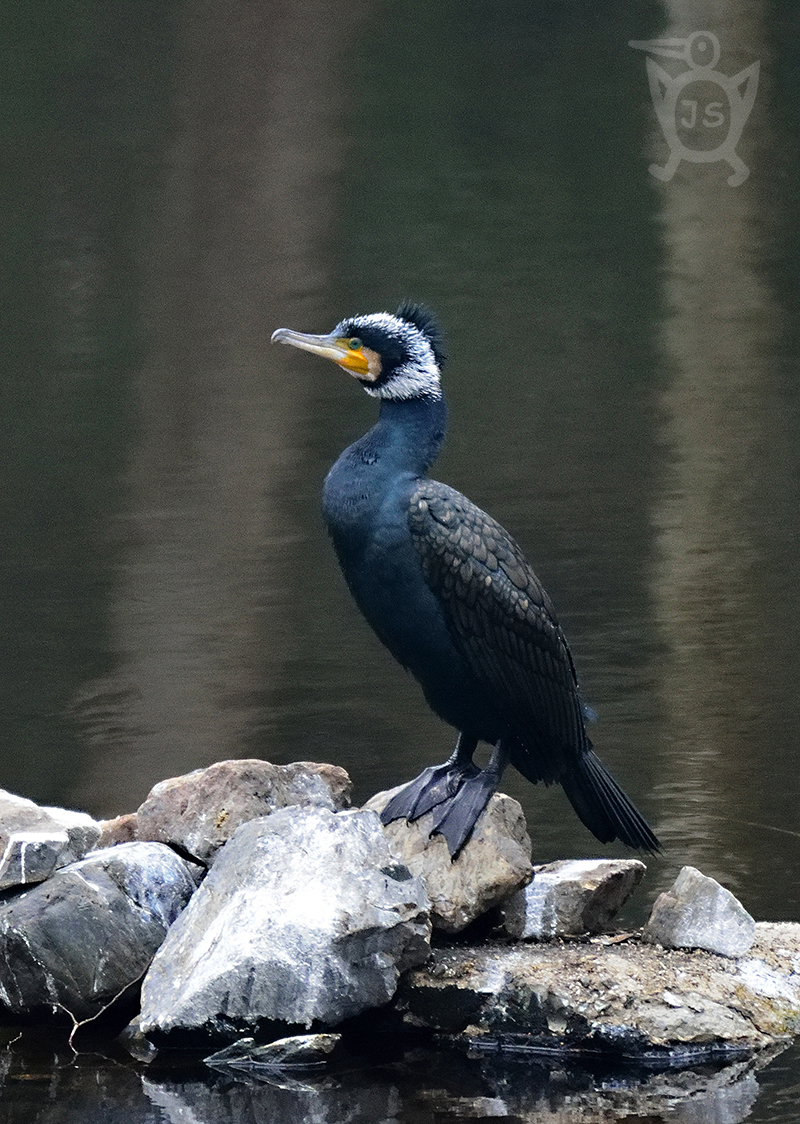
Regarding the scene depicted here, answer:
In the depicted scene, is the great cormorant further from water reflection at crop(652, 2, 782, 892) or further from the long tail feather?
water reflection at crop(652, 2, 782, 892)

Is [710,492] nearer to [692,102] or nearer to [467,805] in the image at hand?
[467,805]

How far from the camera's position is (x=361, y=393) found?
54.6 feet

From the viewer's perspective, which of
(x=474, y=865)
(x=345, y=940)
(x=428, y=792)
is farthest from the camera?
(x=428, y=792)

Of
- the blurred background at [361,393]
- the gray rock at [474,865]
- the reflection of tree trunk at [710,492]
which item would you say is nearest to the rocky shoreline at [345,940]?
the gray rock at [474,865]

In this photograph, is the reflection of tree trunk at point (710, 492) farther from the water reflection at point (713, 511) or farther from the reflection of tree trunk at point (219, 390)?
the reflection of tree trunk at point (219, 390)

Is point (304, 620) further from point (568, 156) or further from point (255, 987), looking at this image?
point (568, 156)

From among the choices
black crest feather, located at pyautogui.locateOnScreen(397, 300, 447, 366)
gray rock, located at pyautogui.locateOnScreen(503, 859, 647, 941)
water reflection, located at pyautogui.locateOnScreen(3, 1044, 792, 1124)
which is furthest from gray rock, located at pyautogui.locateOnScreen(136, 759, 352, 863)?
black crest feather, located at pyautogui.locateOnScreen(397, 300, 447, 366)

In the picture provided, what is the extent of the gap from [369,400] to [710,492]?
386 centimetres

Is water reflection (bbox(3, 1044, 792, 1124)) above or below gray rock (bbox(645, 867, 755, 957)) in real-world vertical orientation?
below

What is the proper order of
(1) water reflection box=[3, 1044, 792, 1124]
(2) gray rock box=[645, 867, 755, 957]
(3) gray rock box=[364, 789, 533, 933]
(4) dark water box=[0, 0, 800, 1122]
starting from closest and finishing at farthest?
(1) water reflection box=[3, 1044, 792, 1124] → (2) gray rock box=[645, 867, 755, 957] → (3) gray rock box=[364, 789, 533, 933] → (4) dark water box=[0, 0, 800, 1122]

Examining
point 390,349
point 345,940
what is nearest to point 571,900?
point 345,940

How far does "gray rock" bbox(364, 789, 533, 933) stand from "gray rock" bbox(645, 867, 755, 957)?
18.2 inches

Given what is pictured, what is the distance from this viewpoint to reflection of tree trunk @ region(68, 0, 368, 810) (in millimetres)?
10109

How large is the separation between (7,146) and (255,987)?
24.0 meters
